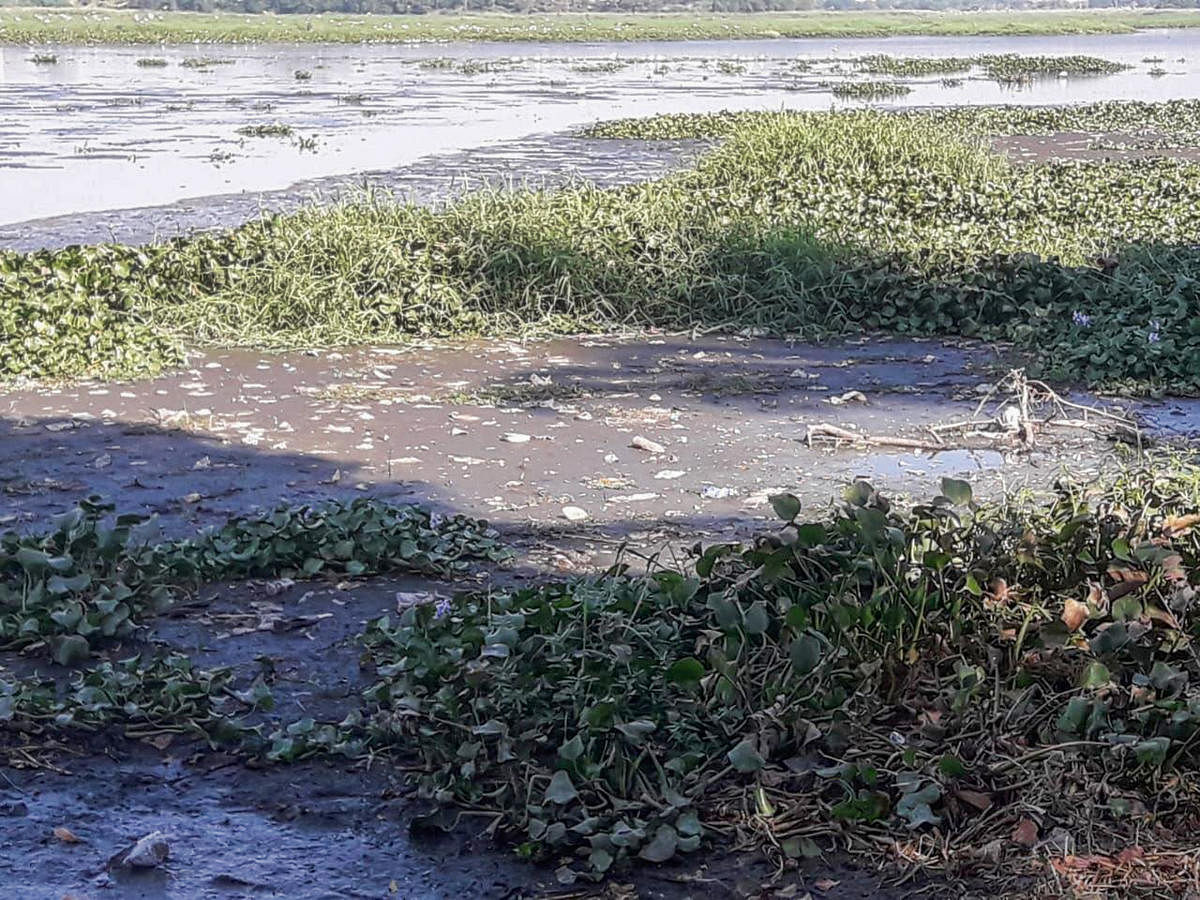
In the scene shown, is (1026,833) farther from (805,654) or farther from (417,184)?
(417,184)

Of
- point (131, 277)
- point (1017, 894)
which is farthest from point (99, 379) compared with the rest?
point (1017, 894)

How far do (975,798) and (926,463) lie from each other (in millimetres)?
3722

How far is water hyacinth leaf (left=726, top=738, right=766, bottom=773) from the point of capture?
371 cm

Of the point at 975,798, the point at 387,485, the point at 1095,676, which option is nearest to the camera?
the point at 975,798

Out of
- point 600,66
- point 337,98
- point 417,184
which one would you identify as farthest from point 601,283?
point 600,66

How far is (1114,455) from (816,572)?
11.2ft

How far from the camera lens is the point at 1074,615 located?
3.88 meters

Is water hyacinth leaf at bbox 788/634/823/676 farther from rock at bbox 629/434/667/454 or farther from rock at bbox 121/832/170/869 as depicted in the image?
rock at bbox 629/434/667/454

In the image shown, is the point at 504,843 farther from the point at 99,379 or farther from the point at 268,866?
the point at 99,379

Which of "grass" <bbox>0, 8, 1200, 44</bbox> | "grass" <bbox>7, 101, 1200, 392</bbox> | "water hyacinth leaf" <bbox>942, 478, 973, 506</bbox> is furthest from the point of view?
"grass" <bbox>0, 8, 1200, 44</bbox>

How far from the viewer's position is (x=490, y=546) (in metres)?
5.79

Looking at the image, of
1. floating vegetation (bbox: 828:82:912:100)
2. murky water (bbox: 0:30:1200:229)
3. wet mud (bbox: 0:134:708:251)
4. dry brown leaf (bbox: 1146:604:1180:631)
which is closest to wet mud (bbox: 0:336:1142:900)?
dry brown leaf (bbox: 1146:604:1180:631)

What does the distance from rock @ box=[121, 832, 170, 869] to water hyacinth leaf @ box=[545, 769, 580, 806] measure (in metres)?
0.95

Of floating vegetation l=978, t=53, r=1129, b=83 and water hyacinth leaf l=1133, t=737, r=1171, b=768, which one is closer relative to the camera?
water hyacinth leaf l=1133, t=737, r=1171, b=768
